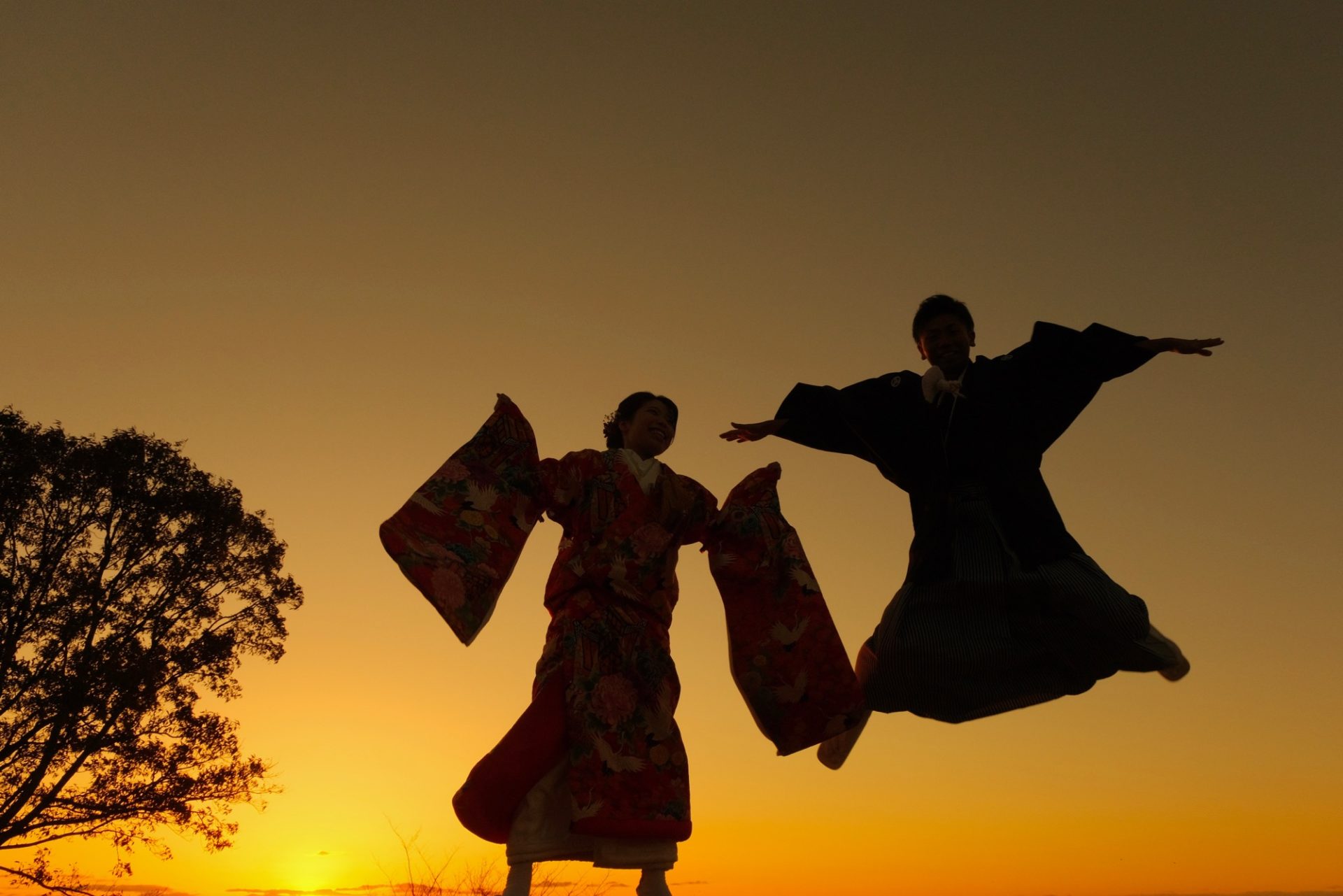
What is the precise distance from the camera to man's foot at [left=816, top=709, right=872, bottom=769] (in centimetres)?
520

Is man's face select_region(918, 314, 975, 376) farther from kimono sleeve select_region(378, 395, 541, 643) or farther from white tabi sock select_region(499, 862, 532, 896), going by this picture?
white tabi sock select_region(499, 862, 532, 896)

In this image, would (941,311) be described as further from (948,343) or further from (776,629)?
(776,629)

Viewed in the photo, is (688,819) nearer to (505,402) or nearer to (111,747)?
(505,402)

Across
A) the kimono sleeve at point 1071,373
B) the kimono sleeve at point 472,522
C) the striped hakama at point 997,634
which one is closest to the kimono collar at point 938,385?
the kimono sleeve at point 1071,373

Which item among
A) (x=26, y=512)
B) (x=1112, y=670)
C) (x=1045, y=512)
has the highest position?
(x=26, y=512)

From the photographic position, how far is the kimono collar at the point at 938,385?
17.6ft

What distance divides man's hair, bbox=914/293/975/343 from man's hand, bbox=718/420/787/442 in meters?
0.93

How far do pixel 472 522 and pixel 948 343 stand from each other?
2.69 metres

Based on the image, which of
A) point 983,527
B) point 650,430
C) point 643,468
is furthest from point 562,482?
point 983,527

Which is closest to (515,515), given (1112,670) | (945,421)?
(945,421)

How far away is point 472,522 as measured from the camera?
4938 millimetres

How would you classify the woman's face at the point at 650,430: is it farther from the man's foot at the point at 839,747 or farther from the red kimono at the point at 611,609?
the man's foot at the point at 839,747

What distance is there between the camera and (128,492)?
1198 centimetres

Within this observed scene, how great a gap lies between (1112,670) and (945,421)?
1439 mm
